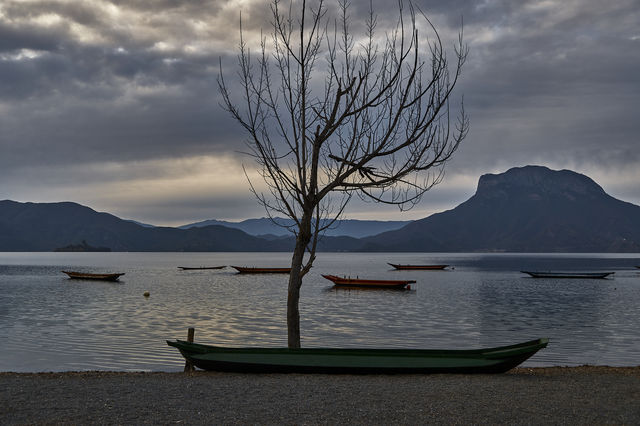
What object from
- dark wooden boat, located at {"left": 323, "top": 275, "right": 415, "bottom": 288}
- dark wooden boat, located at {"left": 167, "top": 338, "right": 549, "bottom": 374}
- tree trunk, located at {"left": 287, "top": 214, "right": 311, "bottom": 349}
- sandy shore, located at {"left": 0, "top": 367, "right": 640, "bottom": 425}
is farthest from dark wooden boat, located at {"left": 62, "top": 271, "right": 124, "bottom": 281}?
sandy shore, located at {"left": 0, "top": 367, "right": 640, "bottom": 425}

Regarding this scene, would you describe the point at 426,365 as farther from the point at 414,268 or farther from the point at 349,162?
the point at 414,268

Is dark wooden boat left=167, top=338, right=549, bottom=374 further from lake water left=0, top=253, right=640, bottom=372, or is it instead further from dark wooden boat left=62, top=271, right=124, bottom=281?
dark wooden boat left=62, top=271, right=124, bottom=281

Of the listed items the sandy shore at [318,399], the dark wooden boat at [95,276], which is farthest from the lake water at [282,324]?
the dark wooden boat at [95,276]

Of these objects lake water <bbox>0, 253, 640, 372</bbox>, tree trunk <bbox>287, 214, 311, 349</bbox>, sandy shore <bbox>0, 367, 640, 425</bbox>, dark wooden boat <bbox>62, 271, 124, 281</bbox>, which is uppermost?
tree trunk <bbox>287, 214, 311, 349</bbox>

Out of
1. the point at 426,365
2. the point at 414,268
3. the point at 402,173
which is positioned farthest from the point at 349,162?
the point at 414,268

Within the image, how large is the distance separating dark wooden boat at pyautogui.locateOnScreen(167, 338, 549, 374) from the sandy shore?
334 mm

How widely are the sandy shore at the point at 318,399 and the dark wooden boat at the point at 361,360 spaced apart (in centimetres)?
33

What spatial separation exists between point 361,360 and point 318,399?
4.23 metres

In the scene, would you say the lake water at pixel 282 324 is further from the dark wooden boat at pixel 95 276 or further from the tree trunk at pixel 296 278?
the dark wooden boat at pixel 95 276

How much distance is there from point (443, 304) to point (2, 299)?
4855cm

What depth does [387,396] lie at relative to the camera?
12531mm

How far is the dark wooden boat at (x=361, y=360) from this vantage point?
52.2 feet

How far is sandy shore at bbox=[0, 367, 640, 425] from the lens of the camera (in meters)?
10.7

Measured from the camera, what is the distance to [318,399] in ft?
40.2
